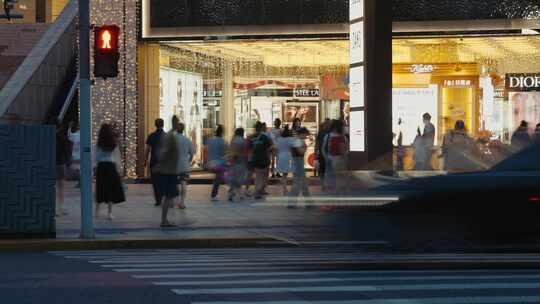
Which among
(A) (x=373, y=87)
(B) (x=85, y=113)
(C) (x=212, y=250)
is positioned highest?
(A) (x=373, y=87)

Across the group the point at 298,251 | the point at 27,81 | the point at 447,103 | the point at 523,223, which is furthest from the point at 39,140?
the point at 447,103

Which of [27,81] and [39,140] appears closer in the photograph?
[39,140]

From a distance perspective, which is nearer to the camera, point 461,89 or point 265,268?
point 265,268

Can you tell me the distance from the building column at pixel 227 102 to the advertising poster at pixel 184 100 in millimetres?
685

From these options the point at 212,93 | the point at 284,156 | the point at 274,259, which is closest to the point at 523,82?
the point at 212,93

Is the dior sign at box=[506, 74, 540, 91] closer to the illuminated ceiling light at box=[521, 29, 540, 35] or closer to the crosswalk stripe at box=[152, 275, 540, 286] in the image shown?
the illuminated ceiling light at box=[521, 29, 540, 35]

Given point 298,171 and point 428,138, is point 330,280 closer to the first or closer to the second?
point 298,171

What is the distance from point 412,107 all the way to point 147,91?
267 inches

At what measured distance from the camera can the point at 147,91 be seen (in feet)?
90.7

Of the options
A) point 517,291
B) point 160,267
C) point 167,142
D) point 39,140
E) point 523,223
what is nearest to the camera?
point 517,291

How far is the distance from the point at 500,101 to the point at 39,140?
15.6 meters

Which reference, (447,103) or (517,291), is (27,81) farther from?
(517,291)

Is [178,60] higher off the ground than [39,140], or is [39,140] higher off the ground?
[178,60]

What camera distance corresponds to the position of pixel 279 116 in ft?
99.0
